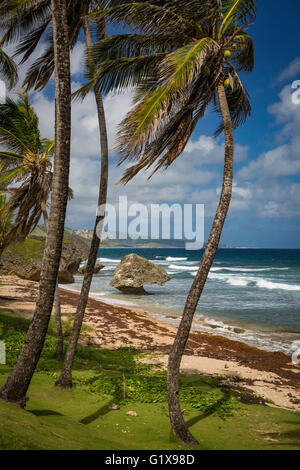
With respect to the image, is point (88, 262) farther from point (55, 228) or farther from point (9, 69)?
point (9, 69)

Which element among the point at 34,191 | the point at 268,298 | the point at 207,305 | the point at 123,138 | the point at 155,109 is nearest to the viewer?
the point at 155,109

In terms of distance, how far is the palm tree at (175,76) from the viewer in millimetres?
5156

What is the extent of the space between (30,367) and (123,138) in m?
4.10

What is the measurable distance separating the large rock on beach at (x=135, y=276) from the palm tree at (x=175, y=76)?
22.0 metres

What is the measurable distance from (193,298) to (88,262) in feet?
9.48

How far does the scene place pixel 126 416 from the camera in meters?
6.02

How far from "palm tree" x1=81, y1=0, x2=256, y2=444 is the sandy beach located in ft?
16.6

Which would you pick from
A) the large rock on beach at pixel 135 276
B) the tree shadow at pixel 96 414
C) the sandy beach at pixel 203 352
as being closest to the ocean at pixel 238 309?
the large rock on beach at pixel 135 276

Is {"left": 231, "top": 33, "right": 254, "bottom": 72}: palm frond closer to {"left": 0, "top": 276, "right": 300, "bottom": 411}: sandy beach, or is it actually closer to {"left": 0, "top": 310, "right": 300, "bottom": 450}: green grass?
{"left": 0, "top": 310, "right": 300, "bottom": 450}: green grass

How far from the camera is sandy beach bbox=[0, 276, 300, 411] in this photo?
30.4 feet

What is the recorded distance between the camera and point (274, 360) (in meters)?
12.1

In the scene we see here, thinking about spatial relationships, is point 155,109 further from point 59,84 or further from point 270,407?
point 270,407

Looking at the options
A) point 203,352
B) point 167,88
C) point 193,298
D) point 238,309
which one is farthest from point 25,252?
point 167,88
